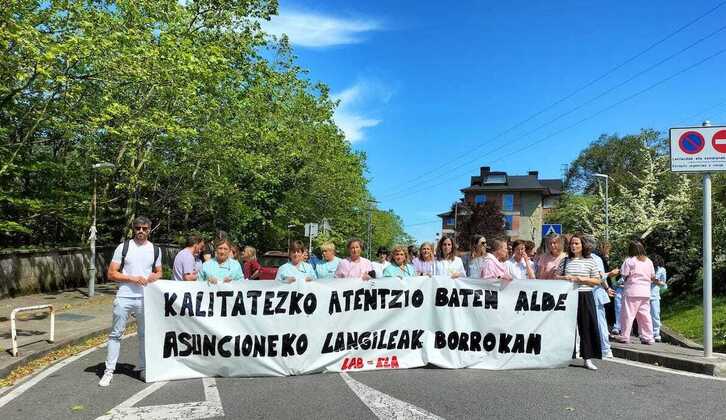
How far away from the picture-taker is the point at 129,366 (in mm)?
7980

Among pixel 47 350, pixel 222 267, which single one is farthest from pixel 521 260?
pixel 47 350

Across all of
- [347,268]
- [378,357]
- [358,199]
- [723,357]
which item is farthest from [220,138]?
[358,199]

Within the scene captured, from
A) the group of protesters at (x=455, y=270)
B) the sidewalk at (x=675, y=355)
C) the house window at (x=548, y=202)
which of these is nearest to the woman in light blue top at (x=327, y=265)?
the group of protesters at (x=455, y=270)

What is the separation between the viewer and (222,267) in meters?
7.80

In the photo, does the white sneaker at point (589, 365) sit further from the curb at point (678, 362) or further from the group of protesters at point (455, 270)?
the curb at point (678, 362)

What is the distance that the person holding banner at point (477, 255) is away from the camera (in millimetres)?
9396

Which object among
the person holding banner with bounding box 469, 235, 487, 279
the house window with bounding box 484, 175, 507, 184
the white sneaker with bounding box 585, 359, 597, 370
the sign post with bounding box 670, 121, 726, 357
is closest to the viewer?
the white sneaker with bounding box 585, 359, 597, 370

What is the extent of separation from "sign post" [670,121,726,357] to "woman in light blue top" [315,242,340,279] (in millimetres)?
4839

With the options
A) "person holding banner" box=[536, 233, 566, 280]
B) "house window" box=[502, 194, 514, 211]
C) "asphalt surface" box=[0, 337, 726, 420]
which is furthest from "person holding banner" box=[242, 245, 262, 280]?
"house window" box=[502, 194, 514, 211]

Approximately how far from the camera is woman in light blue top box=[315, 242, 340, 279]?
356 inches

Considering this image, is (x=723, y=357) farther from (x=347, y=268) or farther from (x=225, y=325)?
(x=225, y=325)

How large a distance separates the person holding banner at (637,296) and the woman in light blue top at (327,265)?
469cm

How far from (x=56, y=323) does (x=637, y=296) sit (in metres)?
10.9

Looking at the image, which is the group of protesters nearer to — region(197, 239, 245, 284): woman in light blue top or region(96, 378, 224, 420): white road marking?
region(197, 239, 245, 284): woman in light blue top
